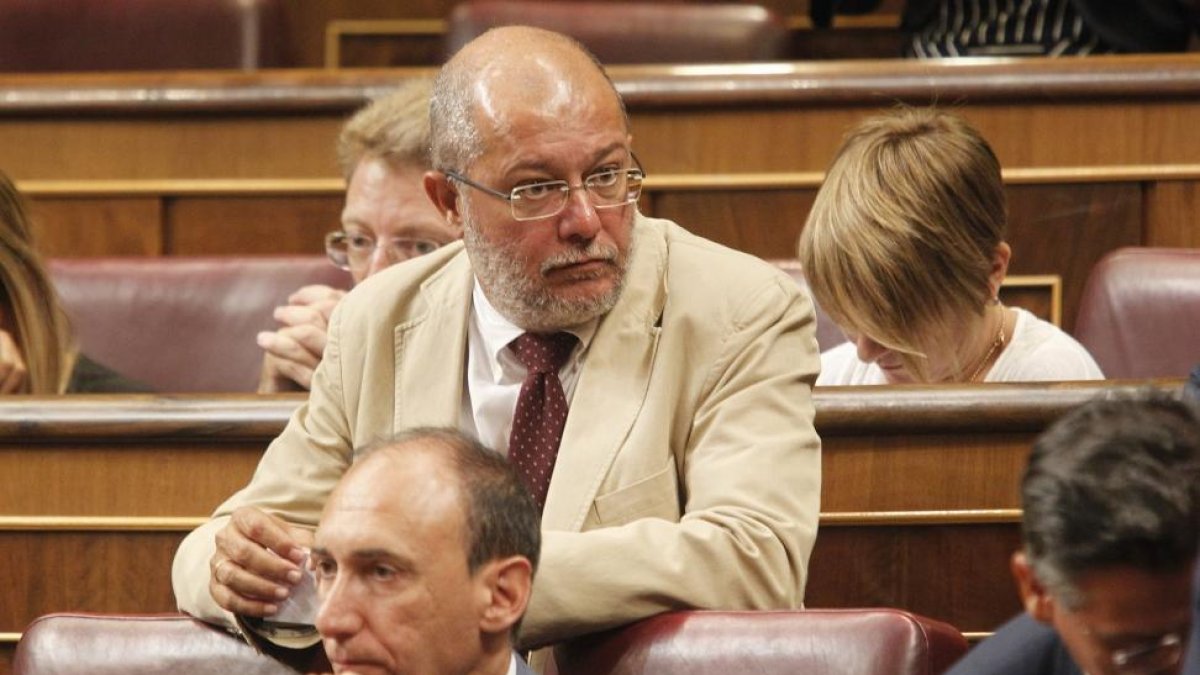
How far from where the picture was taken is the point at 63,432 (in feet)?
3.49

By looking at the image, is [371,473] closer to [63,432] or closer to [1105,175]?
[63,432]

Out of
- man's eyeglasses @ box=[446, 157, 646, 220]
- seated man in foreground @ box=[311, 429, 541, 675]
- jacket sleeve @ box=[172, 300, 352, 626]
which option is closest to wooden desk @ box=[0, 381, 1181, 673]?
jacket sleeve @ box=[172, 300, 352, 626]

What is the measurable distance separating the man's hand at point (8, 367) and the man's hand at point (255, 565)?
47 centimetres

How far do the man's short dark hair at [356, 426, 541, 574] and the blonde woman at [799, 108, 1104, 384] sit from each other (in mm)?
406

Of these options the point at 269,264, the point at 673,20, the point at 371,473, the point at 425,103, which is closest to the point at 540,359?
the point at 371,473

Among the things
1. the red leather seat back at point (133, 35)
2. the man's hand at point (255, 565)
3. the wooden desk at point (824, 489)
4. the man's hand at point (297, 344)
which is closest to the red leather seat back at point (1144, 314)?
the wooden desk at point (824, 489)

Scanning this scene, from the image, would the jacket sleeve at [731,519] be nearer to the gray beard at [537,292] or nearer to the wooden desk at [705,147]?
the gray beard at [537,292]

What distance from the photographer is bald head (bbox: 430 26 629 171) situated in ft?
3.07

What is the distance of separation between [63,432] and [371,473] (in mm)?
348

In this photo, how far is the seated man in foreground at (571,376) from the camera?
857 millimetres

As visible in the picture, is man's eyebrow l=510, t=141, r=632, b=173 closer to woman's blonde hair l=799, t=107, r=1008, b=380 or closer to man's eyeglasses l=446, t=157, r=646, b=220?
man's eyeglasses l=446, t=157, r=646, b=220

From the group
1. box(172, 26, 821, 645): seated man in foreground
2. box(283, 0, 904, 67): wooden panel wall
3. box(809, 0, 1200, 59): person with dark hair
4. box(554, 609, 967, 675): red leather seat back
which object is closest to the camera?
box(554, 609, 967, 675): red leather seat back

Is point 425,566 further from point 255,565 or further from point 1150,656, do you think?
point 1150,656

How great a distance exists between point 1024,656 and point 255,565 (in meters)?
0.36
